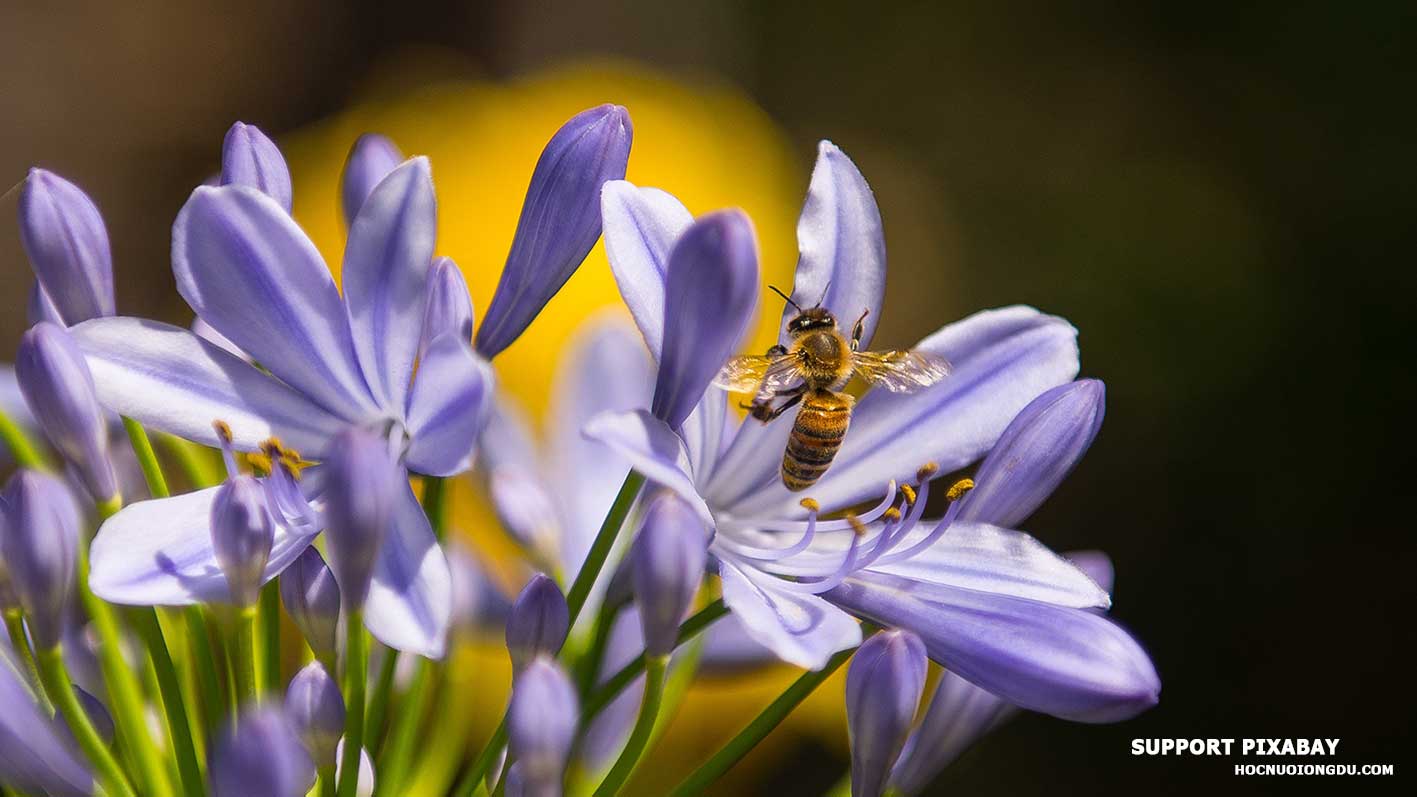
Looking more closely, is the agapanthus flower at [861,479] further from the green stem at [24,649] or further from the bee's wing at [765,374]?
the green stem at [24,649]

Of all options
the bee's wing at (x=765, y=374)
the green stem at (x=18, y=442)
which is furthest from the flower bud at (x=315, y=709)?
the bee's wing at (x=765, y=374)

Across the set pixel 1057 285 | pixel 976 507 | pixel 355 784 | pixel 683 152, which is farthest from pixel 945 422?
pixel 1057 285

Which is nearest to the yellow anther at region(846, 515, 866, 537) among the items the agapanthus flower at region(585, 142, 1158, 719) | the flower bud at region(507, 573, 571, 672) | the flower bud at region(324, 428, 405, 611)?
the agapanthus flower at region(585, 142, 1158, 719)

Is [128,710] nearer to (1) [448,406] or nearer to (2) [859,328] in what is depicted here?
(1) [448,406]

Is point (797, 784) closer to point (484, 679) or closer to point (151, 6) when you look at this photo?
point (484, 679)

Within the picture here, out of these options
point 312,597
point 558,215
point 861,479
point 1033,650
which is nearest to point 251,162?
point 558,215

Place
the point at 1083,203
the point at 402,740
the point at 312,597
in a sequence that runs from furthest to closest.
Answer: the point at 1083,203 → the point at 402,740 → the point at 312,597

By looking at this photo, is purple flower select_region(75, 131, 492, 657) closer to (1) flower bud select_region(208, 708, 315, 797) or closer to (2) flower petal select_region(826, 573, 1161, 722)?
(1) flower bud select_region(208, 708, 315, 797)
